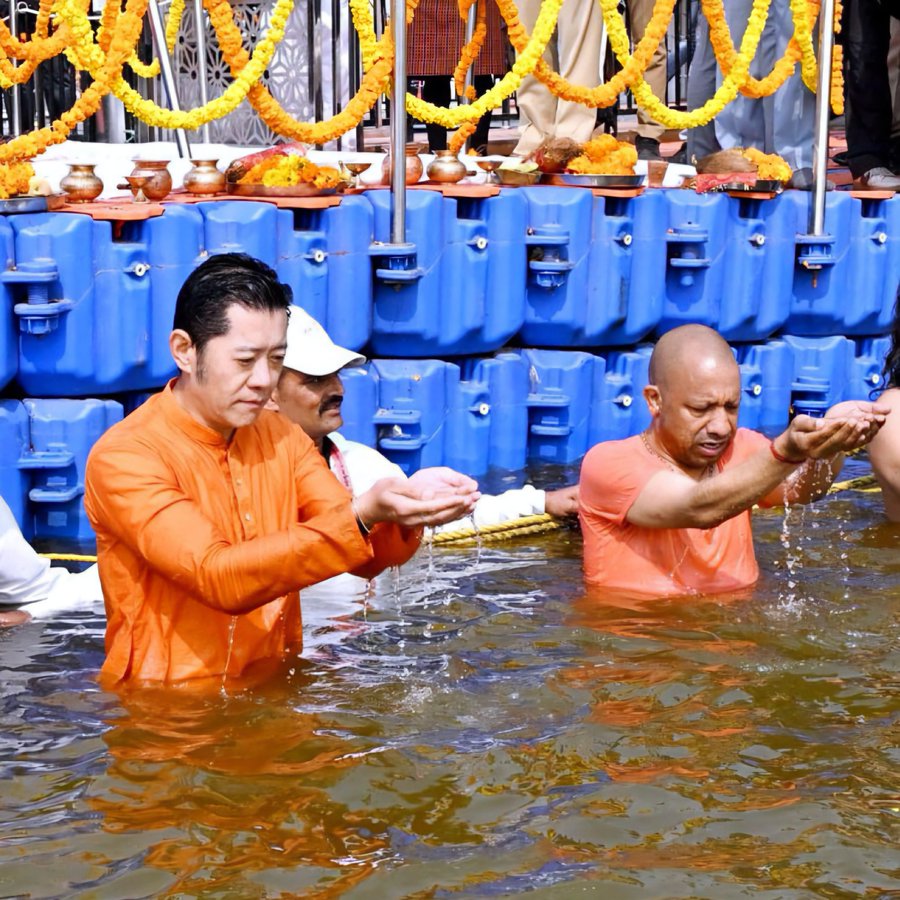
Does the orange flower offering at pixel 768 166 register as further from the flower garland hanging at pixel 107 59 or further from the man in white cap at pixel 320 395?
the man in white cap at pixel 320 395

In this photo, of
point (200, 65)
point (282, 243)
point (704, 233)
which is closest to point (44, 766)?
point (282, 243)

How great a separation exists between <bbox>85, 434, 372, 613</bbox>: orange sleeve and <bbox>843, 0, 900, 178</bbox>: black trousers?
6696 millimetres

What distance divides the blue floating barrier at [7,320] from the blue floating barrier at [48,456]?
0.48 feet

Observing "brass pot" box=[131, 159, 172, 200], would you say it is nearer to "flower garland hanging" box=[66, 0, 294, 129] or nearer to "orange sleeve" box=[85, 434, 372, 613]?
"flower garland hanging" box=[66, 0, 294, 129]

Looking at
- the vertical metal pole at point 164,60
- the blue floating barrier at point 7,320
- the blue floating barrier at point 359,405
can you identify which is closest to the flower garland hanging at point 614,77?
the vertical metal pole at point 164,60

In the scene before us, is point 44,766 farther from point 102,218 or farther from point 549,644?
point 102,218

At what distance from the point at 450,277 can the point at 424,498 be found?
3.73 meters

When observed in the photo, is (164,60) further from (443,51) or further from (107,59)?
(443,51)

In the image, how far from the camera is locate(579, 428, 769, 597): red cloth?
211 inches

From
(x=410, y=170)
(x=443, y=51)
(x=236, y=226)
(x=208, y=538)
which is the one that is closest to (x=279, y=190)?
(x=236, y=226)

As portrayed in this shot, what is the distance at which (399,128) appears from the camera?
280 inches

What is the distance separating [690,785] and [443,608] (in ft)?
5.92

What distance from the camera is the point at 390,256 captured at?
7227 millimetres

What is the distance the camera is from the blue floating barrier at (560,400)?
7945 millimetres
